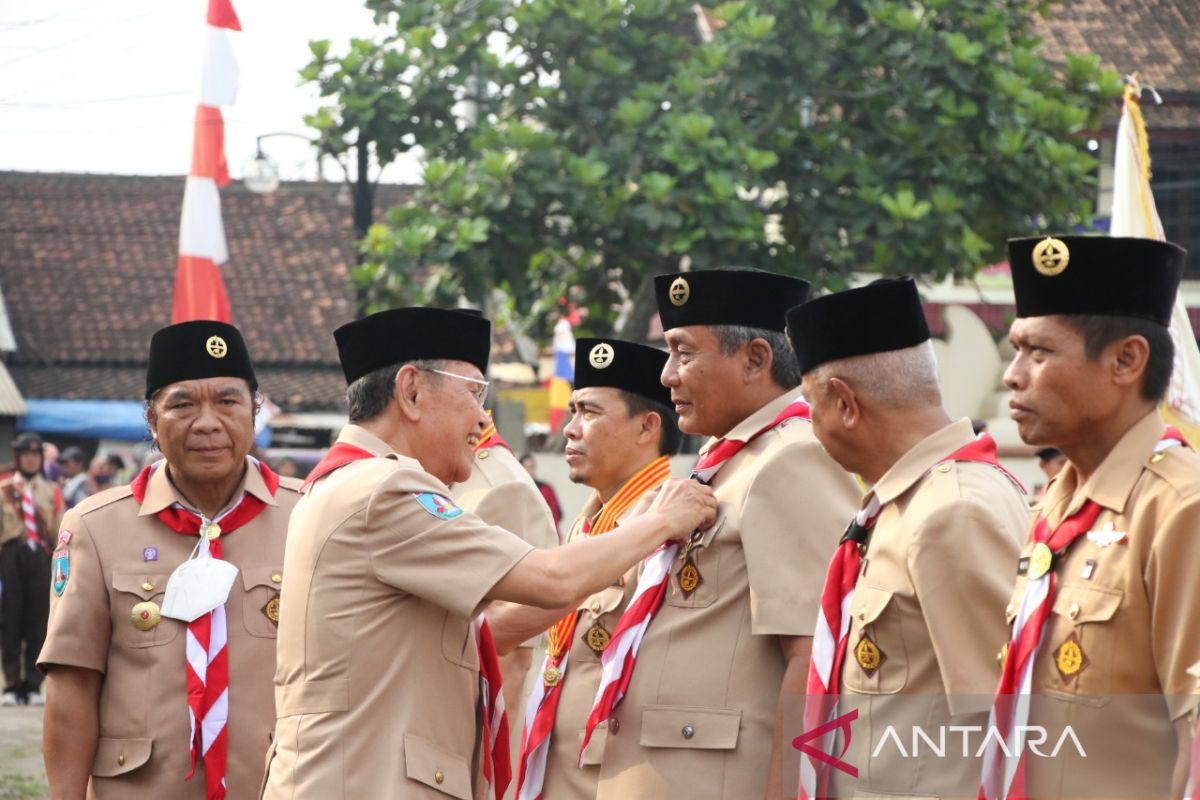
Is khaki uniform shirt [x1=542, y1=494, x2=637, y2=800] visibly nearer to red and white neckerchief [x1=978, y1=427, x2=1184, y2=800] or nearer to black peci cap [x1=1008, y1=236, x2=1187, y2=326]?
red and white neckerchief [x1=978, y1=427, x2=1184, y2=800]

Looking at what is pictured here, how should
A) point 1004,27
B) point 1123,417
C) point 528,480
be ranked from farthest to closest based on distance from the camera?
point 1004,27, point 528,480, point 1123,417

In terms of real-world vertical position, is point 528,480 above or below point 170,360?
below

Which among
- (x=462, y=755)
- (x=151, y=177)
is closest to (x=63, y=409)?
(x=151, y=177)

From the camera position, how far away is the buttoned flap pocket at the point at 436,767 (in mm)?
4148

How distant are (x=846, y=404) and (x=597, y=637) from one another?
1378 mm

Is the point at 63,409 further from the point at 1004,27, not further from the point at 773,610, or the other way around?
the point at 773,610

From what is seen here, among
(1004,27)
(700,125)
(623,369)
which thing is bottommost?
(623,369)

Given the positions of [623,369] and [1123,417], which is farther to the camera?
[623,369]

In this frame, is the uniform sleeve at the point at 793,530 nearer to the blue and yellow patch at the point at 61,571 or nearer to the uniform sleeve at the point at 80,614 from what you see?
the uniform sleeve at the point at 80,614

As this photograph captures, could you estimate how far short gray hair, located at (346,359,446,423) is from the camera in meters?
4.56

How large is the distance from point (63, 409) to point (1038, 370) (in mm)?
29561

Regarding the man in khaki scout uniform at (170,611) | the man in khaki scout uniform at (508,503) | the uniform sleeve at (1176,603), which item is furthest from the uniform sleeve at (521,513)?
the uniform sleeve at (1176,603)

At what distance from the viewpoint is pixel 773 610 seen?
4270mm

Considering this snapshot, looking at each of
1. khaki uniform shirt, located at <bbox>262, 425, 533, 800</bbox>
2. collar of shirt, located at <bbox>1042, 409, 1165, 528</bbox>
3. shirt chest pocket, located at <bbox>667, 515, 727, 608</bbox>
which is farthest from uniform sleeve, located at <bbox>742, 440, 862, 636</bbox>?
collar of shirt, located at <bbox>1042, 409, 1165, 528</bbox>
